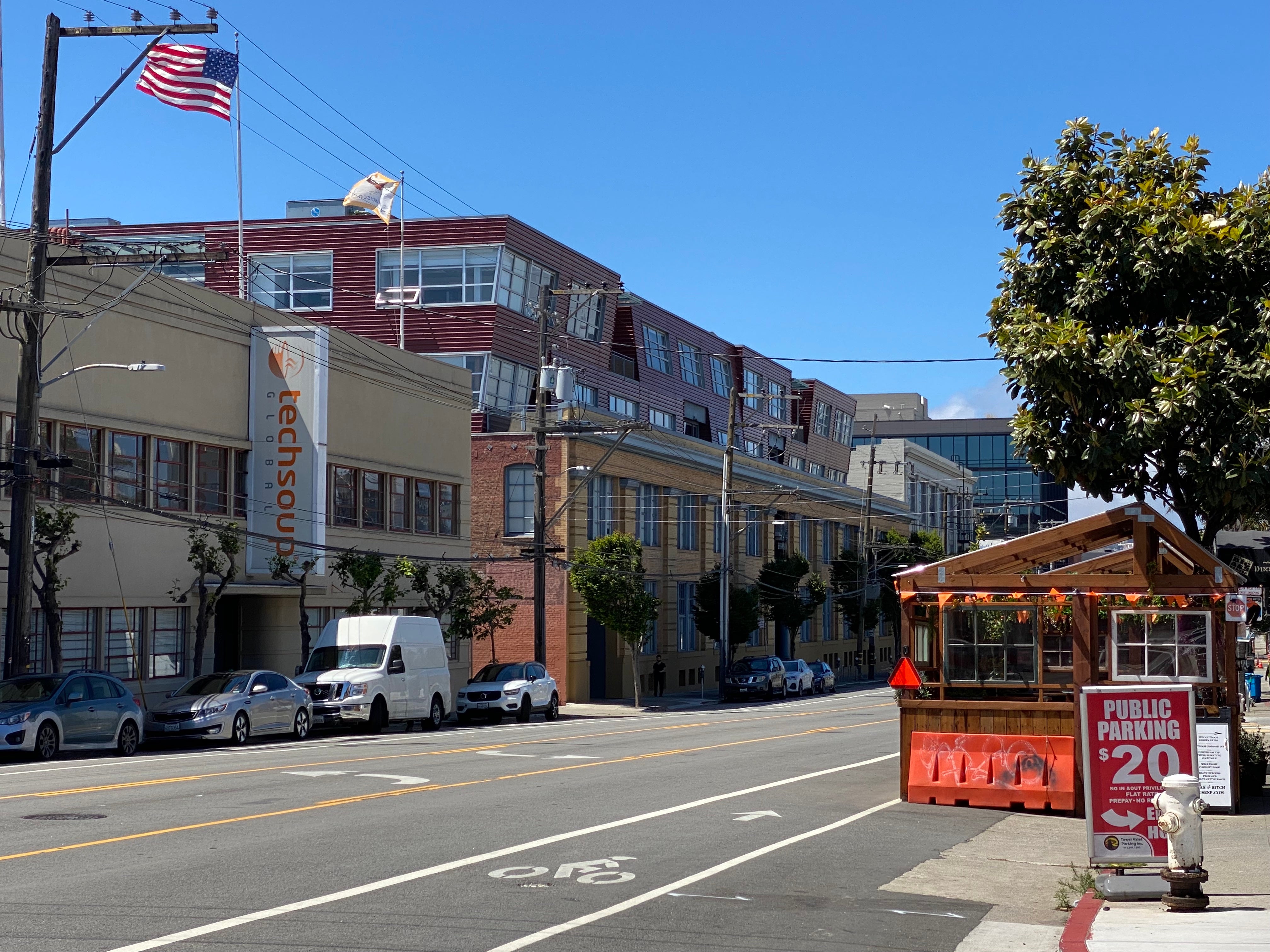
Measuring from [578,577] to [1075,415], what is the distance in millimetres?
32652

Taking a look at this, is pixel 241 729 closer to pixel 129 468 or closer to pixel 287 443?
pixel 129 468

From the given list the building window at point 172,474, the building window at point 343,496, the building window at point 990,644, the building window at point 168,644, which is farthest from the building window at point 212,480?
the building window at point 990,644

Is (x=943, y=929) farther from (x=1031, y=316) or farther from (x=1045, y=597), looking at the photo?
(x=1031, y=316)

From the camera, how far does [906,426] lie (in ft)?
415

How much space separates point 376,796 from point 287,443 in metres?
21.3

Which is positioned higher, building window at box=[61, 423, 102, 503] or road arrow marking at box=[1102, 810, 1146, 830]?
building window at box=[61, 423, 102, 503]

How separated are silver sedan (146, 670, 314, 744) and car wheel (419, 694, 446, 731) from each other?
13.9ft

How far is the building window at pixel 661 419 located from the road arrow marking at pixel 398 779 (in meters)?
45.9

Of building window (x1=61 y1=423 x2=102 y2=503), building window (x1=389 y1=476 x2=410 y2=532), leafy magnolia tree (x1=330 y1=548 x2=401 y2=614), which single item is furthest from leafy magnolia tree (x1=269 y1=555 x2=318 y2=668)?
building window (x1=389 y1=476 x2=410 y2=532)

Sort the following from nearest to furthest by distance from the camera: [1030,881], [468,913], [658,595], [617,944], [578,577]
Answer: [617,944], [468,913], [1030,881], [578,577], [658,595]

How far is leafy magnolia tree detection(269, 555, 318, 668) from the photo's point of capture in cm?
3531

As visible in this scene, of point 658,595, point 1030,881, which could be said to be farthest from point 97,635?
point 658,595

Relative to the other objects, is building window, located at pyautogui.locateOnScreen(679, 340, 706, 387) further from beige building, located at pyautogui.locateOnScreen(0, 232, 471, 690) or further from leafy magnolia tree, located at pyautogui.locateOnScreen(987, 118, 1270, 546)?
leafy magnolia tree, located at pyautogui.locateOnScreen(987, 118, 1270, 546)

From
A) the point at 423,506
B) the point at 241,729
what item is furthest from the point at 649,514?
the point at 241,729
